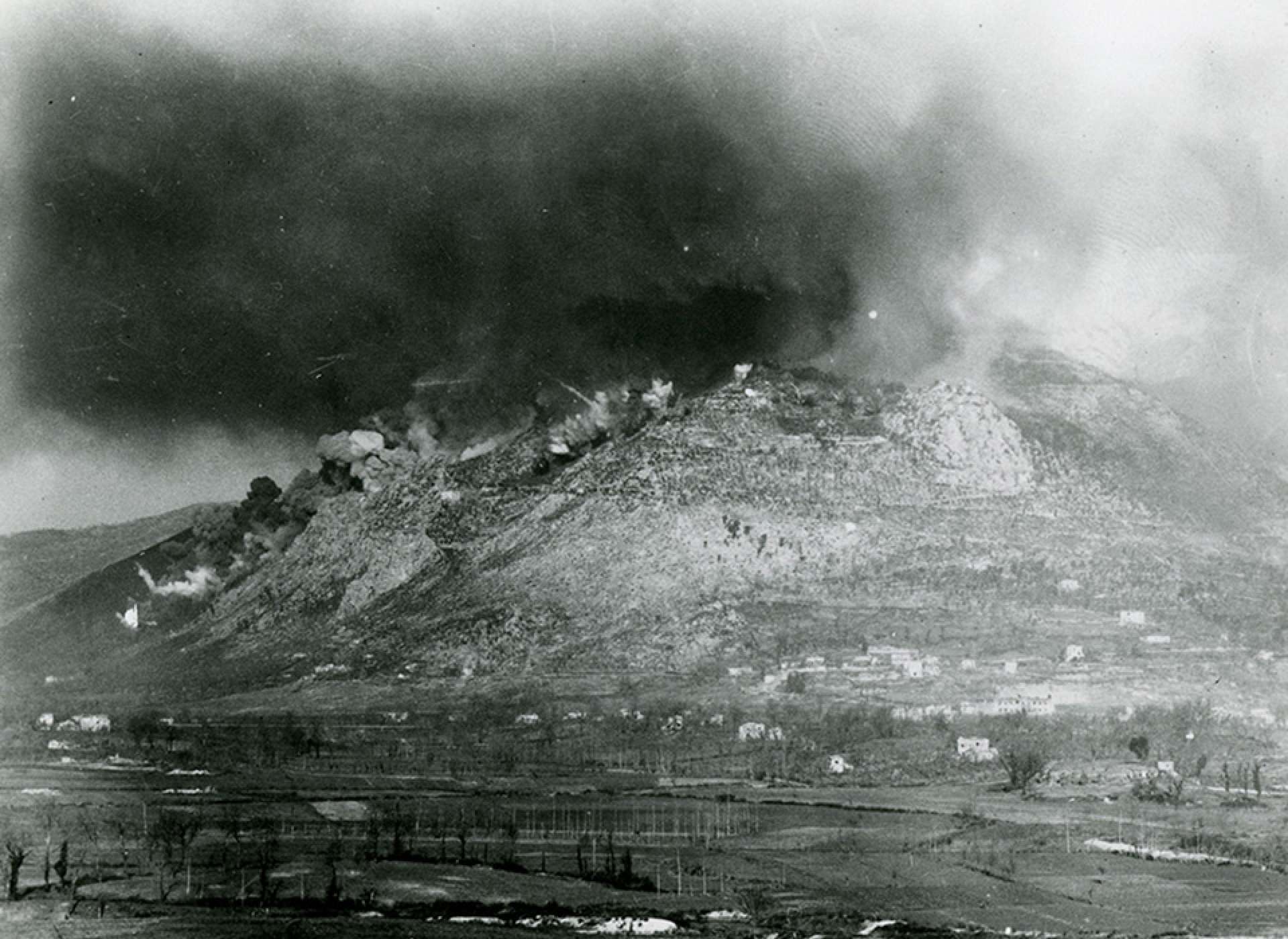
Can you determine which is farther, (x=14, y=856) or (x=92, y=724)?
(x=92, y=724)

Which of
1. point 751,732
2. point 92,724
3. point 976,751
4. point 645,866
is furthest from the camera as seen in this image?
point 92,724

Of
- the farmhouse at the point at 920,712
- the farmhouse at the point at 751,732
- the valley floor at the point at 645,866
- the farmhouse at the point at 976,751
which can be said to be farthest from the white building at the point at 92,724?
the farmhouse at the point at 976,751

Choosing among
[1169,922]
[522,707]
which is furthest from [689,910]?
[522,707]

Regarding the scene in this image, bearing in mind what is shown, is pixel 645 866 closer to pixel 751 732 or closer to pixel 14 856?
pixel 14 856

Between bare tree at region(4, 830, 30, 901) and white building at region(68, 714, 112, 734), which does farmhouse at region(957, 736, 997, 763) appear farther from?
white building at region(68, 714, 112, 734)

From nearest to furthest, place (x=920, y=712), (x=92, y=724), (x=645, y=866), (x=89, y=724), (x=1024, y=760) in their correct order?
(x=645, y=866)
(x=1024, y=760)
(x=920, y=712)
(x=89, y=724)
(x=92, y=724)

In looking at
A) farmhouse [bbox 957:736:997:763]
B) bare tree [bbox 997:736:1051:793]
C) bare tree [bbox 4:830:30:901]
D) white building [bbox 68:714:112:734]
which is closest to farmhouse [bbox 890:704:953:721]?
farmhouse [bbox 957:736:997:763]

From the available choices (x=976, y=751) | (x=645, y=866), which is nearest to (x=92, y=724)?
(x=976, y=751)

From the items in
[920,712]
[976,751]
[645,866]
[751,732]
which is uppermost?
[920,712]

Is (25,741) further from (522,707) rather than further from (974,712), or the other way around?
(974,712)

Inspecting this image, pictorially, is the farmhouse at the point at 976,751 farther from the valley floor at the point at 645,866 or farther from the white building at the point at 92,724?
the white building at the point at 92,724

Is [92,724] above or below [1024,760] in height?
above
